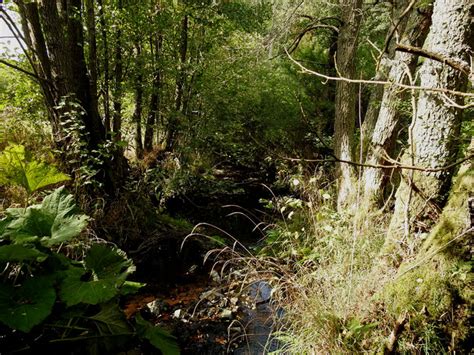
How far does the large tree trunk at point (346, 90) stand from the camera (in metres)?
4.09

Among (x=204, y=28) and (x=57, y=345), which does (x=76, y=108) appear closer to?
(x=57, y=345)

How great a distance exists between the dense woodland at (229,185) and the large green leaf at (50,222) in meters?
0.01

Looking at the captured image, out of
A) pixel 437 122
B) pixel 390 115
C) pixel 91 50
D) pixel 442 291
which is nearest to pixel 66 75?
pixel 91 50

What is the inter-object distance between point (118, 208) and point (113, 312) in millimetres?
2220

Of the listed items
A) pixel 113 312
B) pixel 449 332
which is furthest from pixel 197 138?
pixel 449 332

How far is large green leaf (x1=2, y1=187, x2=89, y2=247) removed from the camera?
1.75 m

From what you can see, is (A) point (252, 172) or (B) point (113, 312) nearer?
(B) point (113, 312)

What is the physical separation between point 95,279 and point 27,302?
0.38 metres

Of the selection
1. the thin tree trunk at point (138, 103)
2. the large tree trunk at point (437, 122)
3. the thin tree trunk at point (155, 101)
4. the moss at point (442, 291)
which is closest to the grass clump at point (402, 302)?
the moss at point (442, 291)

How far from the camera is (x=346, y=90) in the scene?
417 centimetres

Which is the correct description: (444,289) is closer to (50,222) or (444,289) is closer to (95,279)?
(95,279)

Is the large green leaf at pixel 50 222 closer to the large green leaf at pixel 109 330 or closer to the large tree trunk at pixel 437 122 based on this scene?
the large green leaf at pixel 109 330

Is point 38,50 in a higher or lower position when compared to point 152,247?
higher

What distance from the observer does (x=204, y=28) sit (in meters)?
6.02
